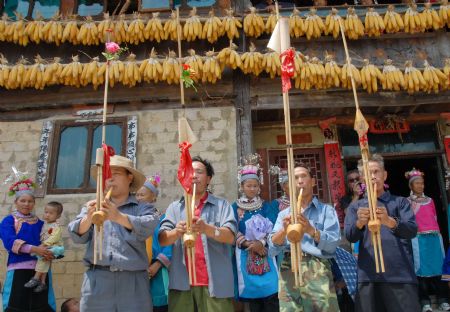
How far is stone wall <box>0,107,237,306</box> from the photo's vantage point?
235 inches

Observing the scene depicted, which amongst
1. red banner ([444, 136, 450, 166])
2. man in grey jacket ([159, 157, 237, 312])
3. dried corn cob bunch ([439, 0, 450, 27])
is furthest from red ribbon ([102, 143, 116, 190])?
red banner ([444, 136, 450, 166])

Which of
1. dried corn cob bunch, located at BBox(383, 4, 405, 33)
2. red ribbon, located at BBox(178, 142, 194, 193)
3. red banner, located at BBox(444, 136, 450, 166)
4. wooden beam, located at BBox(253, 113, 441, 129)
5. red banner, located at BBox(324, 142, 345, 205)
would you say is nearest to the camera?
red ribbon, located at BBox(178, 142, 194, 193)

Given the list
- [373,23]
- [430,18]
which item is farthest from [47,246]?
[430,18]

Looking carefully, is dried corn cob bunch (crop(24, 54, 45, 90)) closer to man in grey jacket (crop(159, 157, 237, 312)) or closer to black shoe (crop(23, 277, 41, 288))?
black shoe (crop(23, 277, 41, 288))

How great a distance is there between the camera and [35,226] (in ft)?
15.6

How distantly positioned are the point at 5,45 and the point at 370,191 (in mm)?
6606

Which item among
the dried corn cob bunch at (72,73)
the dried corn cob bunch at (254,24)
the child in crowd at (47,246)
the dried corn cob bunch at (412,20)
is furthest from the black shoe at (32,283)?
the dried corn cob bunch at (412,20)

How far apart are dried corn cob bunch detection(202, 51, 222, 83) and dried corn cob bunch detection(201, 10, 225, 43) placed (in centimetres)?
37

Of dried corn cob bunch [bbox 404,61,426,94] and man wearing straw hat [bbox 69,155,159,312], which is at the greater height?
dried corn cob bunch [bbox 404,61,426,94]

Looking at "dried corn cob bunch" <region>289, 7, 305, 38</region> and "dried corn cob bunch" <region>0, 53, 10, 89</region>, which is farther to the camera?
"dried corn cob bunch" <region>289, 7, 305, 38</region>

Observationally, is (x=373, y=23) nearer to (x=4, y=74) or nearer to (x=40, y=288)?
(x=4, y=74)

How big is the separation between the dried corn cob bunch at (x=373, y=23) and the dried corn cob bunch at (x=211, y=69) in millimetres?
2424

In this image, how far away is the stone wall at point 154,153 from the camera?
5965mm

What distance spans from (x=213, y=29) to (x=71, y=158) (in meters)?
2.98
